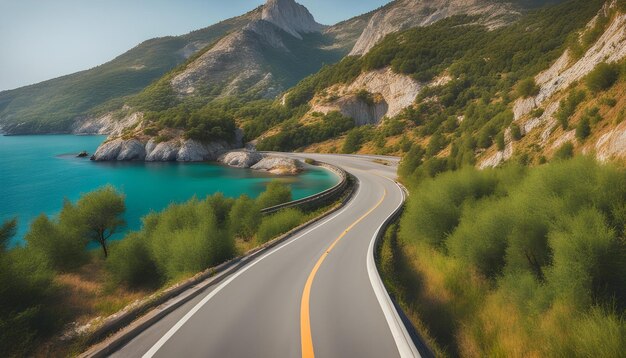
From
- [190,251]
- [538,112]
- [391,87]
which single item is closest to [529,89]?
[538,112]

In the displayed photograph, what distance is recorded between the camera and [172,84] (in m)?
177

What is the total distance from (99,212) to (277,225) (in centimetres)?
1308

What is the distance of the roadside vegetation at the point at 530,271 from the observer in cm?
790

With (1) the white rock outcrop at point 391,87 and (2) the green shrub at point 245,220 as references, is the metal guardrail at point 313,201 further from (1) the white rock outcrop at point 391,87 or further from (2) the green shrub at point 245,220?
(1) the white rock outcrop at point 391,87

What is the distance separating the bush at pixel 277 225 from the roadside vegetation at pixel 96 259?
7cm

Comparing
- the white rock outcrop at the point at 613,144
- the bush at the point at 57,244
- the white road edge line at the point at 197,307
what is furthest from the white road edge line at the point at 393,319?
the bush at the point at 57,244

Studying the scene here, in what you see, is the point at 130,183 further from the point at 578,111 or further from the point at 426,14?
the point at 426,14

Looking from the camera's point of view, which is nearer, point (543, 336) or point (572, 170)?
point (543, 336)

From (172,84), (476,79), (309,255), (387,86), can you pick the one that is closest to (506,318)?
(309,255)

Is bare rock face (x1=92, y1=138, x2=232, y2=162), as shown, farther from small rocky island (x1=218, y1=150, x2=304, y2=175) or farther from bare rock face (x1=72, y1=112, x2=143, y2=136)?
bare rock face (x1=72, y1=112, x2=143, y2=136)

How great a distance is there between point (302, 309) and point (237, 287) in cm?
254

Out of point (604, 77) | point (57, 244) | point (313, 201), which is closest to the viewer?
point (57, 244)

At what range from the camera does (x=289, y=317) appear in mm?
7309

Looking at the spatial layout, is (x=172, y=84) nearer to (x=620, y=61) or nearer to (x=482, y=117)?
(x=482, y=117)
